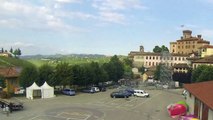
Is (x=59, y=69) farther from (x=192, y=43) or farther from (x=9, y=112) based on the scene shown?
(x=192, y=43)

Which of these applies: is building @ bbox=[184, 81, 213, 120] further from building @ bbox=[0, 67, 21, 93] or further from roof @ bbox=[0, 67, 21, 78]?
roof @ bbox=[0, 67, 21, 78]

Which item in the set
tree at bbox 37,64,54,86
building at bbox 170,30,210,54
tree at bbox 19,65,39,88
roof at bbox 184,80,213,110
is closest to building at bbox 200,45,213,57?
building at bbox 170,30,210,54

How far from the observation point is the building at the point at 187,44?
569 ft

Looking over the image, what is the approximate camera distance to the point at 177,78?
385ft

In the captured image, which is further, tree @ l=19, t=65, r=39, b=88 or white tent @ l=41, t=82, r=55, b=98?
tree @ l=19, t=65, r=39, b=88

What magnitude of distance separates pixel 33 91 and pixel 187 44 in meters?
133

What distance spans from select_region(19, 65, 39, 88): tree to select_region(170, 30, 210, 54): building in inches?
4676

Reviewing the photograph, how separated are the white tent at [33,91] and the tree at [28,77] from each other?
12.3ft

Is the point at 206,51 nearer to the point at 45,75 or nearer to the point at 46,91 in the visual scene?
the point at 45,75

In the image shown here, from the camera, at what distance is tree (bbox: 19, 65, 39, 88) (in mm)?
64312

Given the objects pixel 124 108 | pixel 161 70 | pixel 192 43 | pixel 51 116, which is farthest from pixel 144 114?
pixel 192 43

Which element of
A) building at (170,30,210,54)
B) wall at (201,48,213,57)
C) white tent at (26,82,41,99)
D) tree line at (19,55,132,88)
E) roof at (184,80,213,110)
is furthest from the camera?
building at (170,30,210,54)

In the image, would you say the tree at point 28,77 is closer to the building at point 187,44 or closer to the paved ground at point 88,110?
the paved ground at point 88,110

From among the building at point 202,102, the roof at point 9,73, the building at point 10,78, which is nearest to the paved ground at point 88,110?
the building at point 202,102
